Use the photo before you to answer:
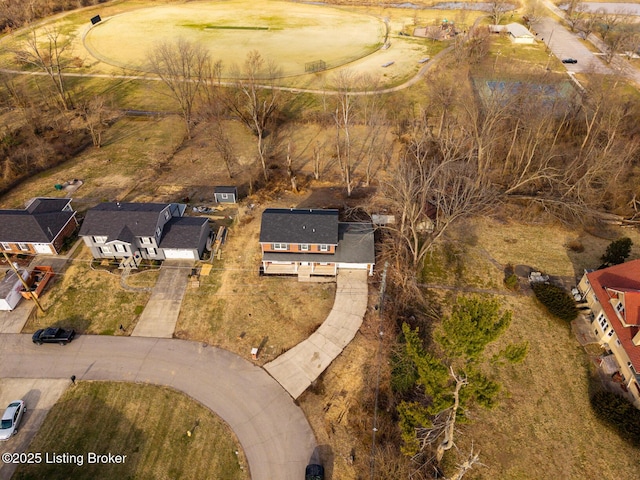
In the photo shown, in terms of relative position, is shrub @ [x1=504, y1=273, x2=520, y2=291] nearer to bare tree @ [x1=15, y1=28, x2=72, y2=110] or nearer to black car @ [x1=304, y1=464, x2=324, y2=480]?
black car @ [x1=304, y1=464, x2=324, y2=480]

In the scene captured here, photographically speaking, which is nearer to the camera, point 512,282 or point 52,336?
point 52,336

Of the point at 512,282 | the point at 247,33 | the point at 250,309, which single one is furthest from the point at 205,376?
the point at 247,33

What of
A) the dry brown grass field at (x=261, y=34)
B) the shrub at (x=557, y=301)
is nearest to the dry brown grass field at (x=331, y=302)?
the shrub at (x=557, y=301)

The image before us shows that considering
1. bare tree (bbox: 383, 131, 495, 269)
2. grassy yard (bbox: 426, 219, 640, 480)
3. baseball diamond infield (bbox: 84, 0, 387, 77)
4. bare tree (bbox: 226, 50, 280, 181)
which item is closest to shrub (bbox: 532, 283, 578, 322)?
grassy yard (bbox: 426, 219, 640, 480)

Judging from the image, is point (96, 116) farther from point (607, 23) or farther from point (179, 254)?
point (607, 23)

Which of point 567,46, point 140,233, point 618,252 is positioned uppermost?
point 140,233

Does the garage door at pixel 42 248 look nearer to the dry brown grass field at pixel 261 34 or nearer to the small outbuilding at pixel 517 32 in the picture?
the dry brown grass field at pixel 261 34

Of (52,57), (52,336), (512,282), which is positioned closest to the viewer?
(52,336)
